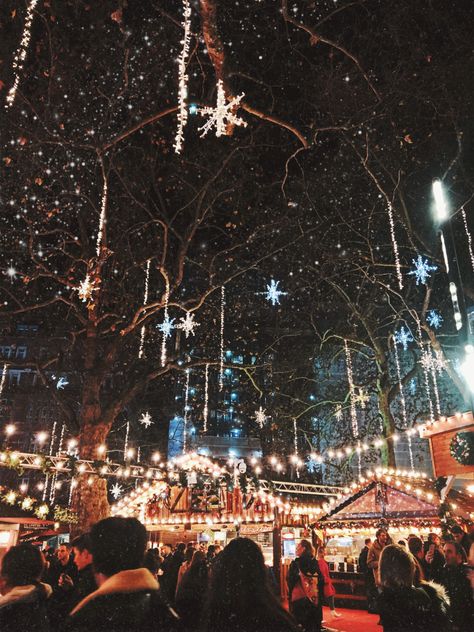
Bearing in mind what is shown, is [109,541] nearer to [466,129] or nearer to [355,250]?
[466,129]

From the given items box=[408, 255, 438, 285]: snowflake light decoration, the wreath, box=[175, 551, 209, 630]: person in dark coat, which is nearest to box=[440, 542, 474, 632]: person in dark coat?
the wreath

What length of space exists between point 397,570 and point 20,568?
217 cm

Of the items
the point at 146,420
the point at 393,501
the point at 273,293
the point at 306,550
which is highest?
the point at 273,293

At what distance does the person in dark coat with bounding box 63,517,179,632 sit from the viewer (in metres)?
1.74

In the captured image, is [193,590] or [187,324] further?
[187,324]

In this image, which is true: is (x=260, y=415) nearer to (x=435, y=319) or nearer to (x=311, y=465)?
(x=435, y=319)

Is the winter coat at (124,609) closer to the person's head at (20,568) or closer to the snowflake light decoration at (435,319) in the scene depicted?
the person's head at (20,568)

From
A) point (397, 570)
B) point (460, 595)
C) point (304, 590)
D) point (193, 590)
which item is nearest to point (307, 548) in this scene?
point (304, 590)

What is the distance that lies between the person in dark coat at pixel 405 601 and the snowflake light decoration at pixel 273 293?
515 inches

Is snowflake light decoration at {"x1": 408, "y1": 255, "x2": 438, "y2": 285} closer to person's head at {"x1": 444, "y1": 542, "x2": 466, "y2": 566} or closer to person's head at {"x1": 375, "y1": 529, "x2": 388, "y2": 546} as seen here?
person's head at {"x1": 375, "y1": 529, "x2": 388, "y2": 546}

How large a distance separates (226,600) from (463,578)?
11.0 ft

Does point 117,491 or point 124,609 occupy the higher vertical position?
point 117,491

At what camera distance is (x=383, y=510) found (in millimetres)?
10836

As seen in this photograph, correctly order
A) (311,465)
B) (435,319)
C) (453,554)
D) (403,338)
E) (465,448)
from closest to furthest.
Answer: (453,554)
(465,448)
(435,319)
(403,338)
(311,465)
